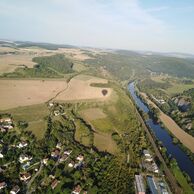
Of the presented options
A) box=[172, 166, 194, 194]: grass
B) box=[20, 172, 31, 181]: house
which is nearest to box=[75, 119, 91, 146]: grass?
box=[20, 172, 31, 181]: house

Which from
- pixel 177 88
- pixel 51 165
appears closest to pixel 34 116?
pixel 51 165

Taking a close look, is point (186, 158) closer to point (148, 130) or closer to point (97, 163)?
point (148, 130)

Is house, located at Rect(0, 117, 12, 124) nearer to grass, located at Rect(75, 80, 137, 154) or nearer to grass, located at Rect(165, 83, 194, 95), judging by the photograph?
grass, located at Rect(75, 80, 137, 154)

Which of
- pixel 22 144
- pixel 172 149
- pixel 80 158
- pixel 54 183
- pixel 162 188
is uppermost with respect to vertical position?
pixel 22 144

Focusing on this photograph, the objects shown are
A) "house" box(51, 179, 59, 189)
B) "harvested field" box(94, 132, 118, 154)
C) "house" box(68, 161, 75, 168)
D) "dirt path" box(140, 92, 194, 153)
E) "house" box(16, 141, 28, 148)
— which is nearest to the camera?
"house" box(51, 179, 59, 189)

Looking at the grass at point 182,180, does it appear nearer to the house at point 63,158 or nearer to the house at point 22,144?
the house at point 63,158

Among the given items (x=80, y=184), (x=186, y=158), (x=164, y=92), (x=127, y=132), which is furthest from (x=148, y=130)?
(x=164, y=92)

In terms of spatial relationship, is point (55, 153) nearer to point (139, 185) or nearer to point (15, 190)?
point (15, 190)
